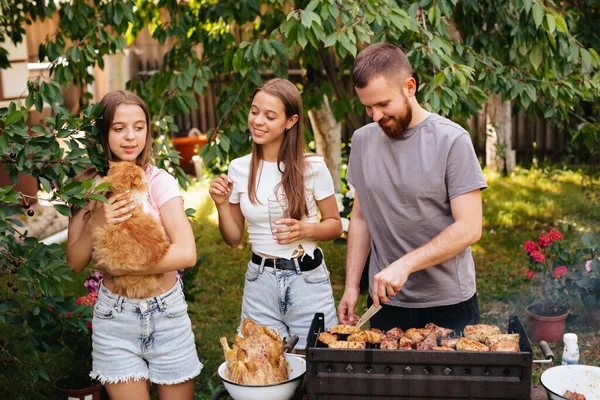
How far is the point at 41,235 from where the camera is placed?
7.66m

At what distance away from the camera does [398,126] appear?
2680 millimetres

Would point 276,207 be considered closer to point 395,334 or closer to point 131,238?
point 131,238

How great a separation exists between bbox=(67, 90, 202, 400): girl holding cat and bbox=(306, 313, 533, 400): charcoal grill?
787 mm

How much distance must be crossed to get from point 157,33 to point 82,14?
0.60 metres

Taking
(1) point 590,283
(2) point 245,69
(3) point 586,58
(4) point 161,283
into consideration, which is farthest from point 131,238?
(1) point 590,283

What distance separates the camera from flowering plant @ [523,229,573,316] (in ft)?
16.6

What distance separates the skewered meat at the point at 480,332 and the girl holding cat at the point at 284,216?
757 mm

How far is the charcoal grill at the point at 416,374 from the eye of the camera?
2.18 m

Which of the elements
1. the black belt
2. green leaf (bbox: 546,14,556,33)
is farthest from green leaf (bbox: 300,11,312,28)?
green leaf (bbox: 546,14,556,33)

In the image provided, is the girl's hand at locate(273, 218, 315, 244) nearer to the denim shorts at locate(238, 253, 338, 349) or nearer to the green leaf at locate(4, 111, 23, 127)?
the denim shorts at locate(238, 253, 338, 349)

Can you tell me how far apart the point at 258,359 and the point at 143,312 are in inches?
24.1

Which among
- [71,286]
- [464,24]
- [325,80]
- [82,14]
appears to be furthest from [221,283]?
[464,24]

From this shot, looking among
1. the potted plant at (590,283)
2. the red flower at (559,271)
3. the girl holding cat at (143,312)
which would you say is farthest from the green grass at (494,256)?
the girl holding cat at (143,312)

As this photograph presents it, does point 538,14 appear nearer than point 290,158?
No
